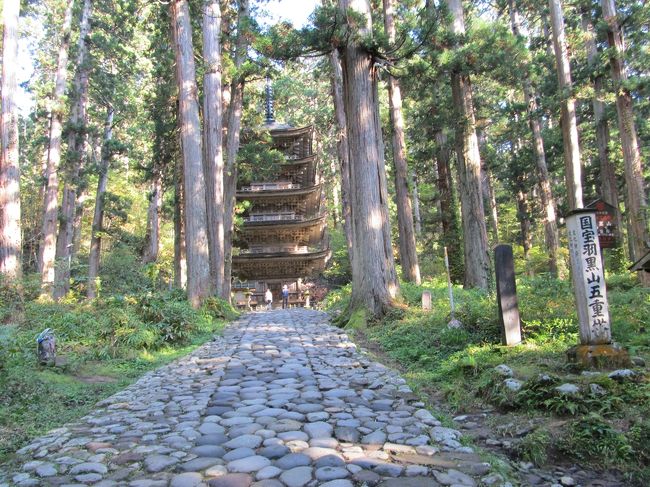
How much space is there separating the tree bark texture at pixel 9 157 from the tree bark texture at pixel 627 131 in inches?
589

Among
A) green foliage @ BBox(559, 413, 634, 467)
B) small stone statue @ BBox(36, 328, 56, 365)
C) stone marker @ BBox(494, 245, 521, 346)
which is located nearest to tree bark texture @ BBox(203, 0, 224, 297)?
small stone statue @ BBox(36, 328, 56, 365)

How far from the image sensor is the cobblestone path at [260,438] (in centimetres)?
283

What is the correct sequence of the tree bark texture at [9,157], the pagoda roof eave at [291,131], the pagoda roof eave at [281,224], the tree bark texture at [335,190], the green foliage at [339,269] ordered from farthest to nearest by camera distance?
1. the tree bark texture at [335,190]
2. the green foliage at [339,269]
3. the pagoda roof eave at [281,224]
4. the pagoda roof eave at [291,131]
5. the tree bark texture at [9,157]

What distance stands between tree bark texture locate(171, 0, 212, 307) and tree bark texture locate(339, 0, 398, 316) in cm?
465

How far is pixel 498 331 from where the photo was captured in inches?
250

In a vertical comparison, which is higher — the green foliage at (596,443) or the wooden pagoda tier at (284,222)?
the wooden pagoda tier at (284,222)

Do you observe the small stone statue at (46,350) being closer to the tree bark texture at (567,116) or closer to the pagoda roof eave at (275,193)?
the tree bark texture at (567,116)

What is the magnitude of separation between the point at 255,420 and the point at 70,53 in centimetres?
2211

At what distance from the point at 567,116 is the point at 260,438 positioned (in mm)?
12489

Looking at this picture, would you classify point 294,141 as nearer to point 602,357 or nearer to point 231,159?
point 231,159

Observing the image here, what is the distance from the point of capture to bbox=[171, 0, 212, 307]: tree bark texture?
12.9 m

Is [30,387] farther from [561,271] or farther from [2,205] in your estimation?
[561,271]

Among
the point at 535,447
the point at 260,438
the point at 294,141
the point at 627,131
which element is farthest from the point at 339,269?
the point at 535,447

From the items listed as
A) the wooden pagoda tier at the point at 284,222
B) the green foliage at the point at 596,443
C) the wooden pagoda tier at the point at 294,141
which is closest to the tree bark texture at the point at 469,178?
the green foliage at the point at 596,443
